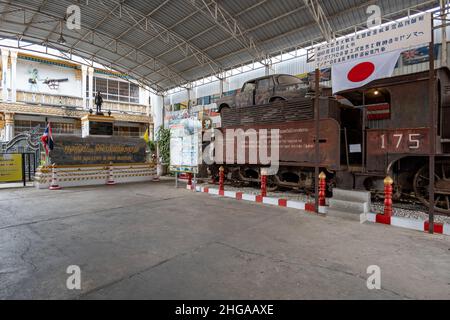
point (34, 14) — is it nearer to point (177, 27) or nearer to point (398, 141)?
point (177, 27)

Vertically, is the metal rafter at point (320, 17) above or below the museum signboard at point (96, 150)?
above

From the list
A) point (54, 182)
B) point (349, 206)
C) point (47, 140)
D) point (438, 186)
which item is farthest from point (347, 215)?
point (47, 140)

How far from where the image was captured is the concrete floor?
8.55ft

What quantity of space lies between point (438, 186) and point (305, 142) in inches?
121

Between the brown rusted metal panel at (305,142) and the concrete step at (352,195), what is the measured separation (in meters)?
0.99

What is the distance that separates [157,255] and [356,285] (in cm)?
237

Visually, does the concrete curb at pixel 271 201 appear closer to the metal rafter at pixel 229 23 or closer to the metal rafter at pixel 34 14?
the metal rafter at pixel 229 23

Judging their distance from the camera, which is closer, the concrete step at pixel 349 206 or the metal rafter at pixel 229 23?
the concrete step at pixel 349 206

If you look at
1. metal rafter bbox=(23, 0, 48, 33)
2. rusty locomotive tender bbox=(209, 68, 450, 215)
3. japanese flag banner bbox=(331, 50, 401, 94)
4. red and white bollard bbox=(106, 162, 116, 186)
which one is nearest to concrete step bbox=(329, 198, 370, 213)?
rusty locomotive tender bbox=(209, 68, 450, 215)

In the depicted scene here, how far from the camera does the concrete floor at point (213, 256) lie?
103 inches

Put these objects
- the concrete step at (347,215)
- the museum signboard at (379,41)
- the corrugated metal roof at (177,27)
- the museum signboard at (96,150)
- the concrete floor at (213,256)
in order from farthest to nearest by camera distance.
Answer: the corrugated metal roof at (177,27) < the museum signboard at (96,150) < the concrete step at (347,215) < the museum signboard at (379,41) < the concrete floor at (213,256)

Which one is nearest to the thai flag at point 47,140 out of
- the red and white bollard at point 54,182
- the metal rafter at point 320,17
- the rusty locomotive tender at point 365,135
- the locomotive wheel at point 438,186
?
the red and white bollard at point 54,182

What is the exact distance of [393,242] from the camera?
4.07 meters

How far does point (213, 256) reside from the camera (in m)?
3.47
